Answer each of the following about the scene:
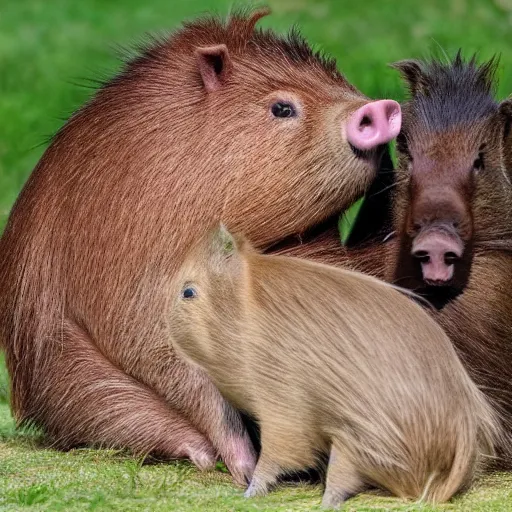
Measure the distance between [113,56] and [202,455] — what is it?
1.52 meters

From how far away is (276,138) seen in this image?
4156mm

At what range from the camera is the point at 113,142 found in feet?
14.1

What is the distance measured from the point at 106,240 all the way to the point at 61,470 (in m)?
0.78

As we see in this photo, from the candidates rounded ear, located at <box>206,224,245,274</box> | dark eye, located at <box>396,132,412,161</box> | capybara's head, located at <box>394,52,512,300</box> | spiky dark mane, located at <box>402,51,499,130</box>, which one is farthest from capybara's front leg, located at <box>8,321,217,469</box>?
spiky dark mane, located at <box>402,51,499,130</box>

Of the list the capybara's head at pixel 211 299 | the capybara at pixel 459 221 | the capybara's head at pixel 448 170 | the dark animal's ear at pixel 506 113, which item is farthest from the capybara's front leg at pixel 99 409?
the dark animal's ear at pixel 506 113

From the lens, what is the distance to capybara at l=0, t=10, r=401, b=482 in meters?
4.10

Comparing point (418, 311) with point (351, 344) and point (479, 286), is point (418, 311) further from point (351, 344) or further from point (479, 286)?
point (479, 286)

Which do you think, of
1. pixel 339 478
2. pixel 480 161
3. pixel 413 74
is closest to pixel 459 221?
pixel 480 161

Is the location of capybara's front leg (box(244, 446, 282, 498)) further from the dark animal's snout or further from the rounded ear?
the dark animal's snout

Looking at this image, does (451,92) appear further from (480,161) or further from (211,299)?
(211,299)

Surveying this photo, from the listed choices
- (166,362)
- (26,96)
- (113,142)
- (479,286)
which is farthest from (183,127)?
(26,96)

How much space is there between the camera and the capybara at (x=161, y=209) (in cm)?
410

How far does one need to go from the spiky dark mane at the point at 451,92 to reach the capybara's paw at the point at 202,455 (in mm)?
1293

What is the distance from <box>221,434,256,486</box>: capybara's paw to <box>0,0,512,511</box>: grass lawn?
0.05 metres
